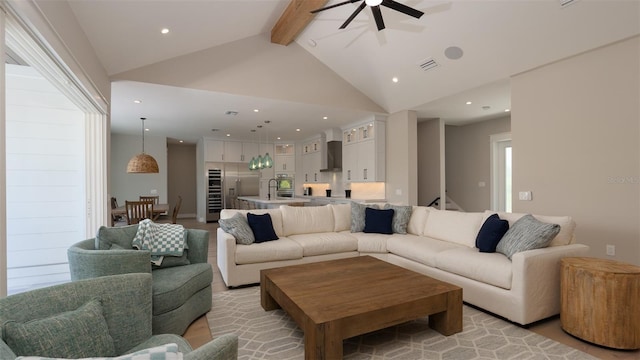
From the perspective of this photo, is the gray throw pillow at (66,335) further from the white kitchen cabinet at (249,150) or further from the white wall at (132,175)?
the white kitchen cabinet at (249,150)

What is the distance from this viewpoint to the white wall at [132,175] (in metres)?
8.48

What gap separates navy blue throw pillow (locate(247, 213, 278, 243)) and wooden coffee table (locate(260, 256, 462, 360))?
1.01 metres

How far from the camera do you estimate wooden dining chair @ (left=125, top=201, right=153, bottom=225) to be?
5.05 metres

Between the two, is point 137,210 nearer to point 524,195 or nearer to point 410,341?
point 410,341

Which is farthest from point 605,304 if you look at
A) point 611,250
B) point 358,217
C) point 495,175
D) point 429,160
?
point 495,175

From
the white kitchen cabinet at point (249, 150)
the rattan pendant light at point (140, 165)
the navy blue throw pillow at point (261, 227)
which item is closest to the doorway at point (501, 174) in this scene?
Result: the navy blue throw pillow at point (261, 227)

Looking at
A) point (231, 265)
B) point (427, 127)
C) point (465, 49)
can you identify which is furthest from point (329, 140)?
point (231, 265)

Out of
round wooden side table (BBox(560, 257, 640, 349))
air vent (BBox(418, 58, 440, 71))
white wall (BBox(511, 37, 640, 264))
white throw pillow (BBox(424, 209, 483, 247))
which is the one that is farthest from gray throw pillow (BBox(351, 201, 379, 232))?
Answer: round wooden side table (BBox(560, 257, 640, 349))

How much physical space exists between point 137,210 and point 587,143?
6503 millimetres

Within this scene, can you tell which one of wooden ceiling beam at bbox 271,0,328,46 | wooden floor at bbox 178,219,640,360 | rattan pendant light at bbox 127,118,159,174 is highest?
wooden ceiling beam at bbox 271,0,328,46

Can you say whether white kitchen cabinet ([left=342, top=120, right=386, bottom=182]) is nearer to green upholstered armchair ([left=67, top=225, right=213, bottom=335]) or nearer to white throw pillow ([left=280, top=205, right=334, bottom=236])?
white throw pillow ([left=280, top=205, right=334, bottom=236])

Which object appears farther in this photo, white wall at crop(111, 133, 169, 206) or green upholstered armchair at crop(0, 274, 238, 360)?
white wall at crop(111, 133, 169, 206)

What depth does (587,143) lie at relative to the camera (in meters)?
3.71

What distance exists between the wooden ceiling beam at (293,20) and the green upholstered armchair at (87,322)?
367 cm
